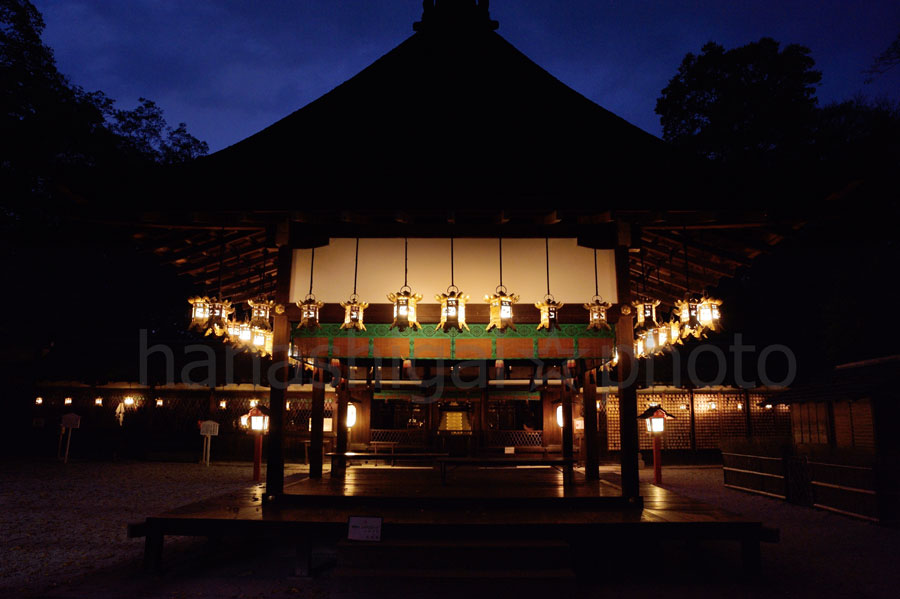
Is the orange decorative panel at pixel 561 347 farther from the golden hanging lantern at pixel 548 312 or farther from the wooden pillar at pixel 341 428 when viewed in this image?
the wooden pillar at pixel 341 428

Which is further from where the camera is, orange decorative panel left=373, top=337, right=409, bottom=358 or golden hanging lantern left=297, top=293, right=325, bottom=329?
orange decorative panel left=373, top=337, right=409, bottom=358

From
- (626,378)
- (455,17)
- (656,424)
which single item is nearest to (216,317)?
(626,378)

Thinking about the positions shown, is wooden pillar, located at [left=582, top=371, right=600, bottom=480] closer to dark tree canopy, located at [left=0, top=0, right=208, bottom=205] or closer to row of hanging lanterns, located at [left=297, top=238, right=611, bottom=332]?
row of hanging lanterns, located at [left=297, top=238, right=611, bottom=332]

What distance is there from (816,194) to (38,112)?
25.6 meters

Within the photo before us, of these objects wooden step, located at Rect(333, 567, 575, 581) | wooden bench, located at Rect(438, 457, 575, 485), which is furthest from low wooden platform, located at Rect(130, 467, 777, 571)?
wooden bench, located at Rect(438, 457, 575, 485)

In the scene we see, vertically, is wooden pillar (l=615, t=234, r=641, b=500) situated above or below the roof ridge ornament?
below

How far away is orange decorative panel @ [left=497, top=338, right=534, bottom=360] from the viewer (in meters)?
8.24

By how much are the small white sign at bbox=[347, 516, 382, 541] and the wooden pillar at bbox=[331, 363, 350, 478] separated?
4295mm

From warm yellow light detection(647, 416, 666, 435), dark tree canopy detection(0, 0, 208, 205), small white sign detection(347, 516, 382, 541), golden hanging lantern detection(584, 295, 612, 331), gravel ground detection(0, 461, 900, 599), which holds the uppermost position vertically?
dark tree canopy detection(0, 0, 208, 205)

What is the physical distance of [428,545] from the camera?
19.6ft

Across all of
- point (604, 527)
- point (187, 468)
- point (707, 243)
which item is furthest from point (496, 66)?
point (187, 468)

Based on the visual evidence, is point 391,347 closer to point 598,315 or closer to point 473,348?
point 473,348

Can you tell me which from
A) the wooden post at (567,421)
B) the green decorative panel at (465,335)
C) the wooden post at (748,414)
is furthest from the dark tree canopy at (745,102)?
the green decorative panel at (465,335)

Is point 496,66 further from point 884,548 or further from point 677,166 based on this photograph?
point 884,548
